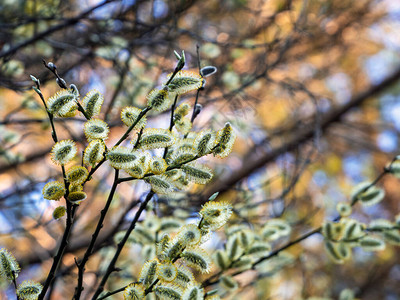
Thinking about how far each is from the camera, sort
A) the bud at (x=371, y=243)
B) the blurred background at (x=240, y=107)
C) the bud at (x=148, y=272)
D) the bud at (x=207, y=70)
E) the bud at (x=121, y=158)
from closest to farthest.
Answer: the bud at (x=121, y=158)
the bud at (x=148, y=272)
the bud at (x=207, y=70)
the bud at (x=371, y=243)
the blurred background at (x=240, y=107)

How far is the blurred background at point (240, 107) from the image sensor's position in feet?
7.71

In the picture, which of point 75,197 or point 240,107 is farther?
point 240,107

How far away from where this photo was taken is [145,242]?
1.70 meters

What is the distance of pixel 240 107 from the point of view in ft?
8.24

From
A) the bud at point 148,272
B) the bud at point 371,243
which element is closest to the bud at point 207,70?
the bud at point 148,272

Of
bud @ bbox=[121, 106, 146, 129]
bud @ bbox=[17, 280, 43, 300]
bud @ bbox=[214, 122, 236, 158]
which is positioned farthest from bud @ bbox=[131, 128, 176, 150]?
bud @ bbox=[17, 280, 43, 300]

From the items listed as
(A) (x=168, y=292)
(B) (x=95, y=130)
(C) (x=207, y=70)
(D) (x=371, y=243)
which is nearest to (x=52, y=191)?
(B) (x=95, y=130)

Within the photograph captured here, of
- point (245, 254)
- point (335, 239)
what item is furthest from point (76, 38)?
point (335, 239)

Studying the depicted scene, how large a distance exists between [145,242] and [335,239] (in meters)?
0.90

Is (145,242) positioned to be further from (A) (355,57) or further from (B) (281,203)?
(A) (355,57)

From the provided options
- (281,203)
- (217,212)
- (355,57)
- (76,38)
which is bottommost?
(217,212)

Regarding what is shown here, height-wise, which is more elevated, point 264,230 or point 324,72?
point 324,72

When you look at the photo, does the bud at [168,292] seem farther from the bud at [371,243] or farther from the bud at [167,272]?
the bud at [371,243]

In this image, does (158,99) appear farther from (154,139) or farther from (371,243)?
(371,243)
